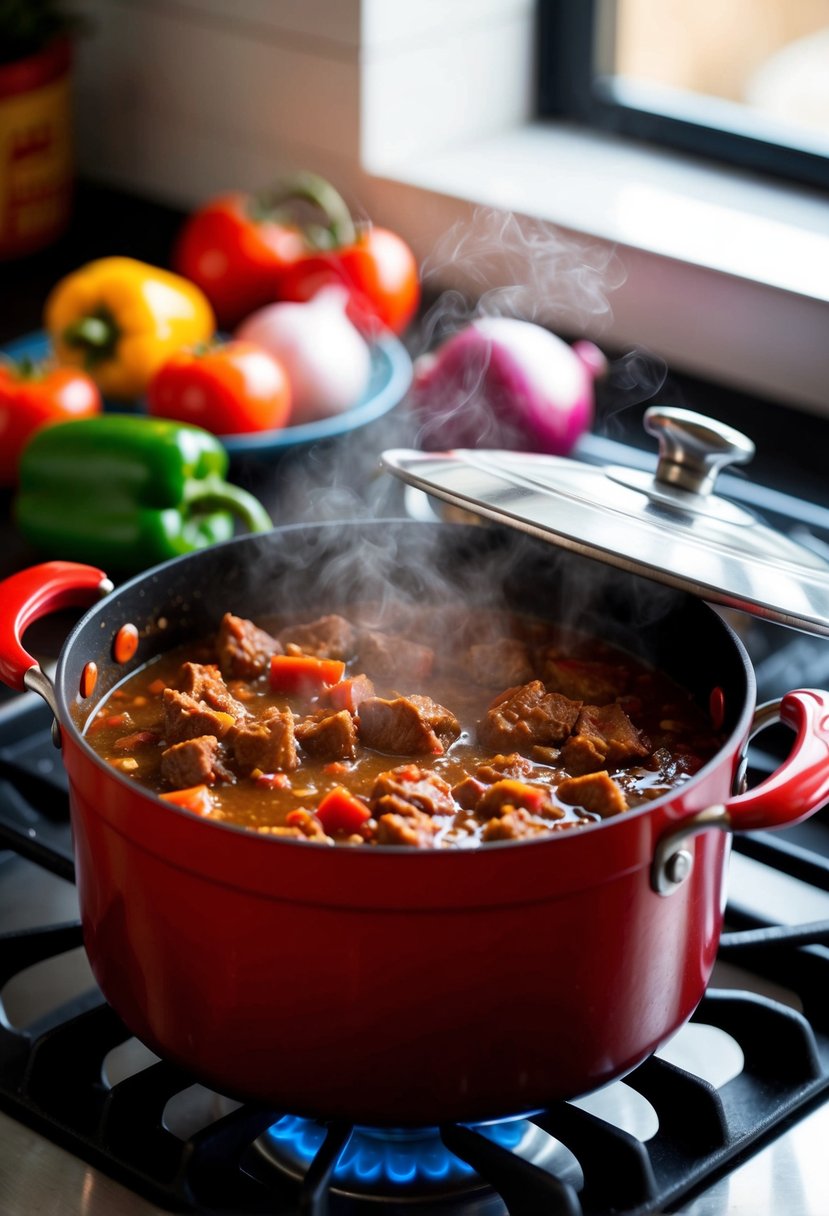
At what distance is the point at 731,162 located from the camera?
7.82 ft

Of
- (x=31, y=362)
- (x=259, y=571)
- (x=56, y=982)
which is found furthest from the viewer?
(x=31, y=362)

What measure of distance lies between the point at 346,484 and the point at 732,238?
0.67 meters

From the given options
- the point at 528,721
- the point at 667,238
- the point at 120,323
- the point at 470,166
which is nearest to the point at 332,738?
the point at 528,721

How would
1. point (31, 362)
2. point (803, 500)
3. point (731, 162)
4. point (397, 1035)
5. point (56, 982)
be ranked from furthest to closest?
point (731, 162), point (31, 362), point (803, 500), point (56, 982), point (397, 1035)

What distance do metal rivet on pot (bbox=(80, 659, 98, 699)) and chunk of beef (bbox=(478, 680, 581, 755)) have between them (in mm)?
313

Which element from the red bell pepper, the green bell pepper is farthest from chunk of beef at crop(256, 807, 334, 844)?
the red bell pepper

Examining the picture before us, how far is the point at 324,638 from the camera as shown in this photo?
138 centimetres

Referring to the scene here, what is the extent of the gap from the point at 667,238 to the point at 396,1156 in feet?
4.71

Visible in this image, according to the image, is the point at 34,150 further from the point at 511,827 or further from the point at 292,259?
the point at 511,827

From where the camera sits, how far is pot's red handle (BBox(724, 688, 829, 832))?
3.14ft

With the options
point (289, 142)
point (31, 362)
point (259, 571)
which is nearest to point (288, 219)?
point (289, 142)

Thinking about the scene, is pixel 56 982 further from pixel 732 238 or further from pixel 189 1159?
pixel 732 238

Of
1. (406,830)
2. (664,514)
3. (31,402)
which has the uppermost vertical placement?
(664,514)

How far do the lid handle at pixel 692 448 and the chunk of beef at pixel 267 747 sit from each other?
0.37 m
